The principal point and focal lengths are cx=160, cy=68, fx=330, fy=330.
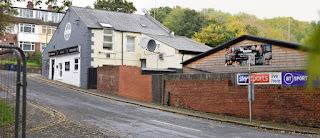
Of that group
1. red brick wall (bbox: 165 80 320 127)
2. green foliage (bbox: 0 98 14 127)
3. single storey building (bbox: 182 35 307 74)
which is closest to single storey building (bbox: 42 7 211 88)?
single storey building (bbox: 182 35 307 74)

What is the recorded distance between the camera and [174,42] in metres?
34.5

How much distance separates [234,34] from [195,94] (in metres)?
29.4

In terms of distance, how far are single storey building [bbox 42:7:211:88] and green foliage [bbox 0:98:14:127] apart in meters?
21.7

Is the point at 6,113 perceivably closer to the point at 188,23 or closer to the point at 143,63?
the point at 143,63

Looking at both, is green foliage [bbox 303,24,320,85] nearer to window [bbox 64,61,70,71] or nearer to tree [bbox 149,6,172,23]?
window [bbox 64,61,70,71]

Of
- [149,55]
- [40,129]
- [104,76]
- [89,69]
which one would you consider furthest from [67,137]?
[149,55]

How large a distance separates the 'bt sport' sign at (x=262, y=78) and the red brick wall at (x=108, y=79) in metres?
11.9

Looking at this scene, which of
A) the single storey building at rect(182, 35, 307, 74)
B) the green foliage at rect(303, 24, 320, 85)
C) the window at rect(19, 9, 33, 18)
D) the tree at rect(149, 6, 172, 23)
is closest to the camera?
the green foliage at rect(303, 24, 320, 85)

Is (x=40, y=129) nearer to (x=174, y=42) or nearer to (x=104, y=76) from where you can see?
(x=104, y=76)

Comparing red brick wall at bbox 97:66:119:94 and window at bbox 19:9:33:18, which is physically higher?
window at bbox 19:9:33:18

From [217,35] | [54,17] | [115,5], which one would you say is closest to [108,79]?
[217,35]

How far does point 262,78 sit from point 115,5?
4886 cm

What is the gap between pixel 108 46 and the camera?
33.4 metres

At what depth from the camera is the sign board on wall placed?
21.1 metres
